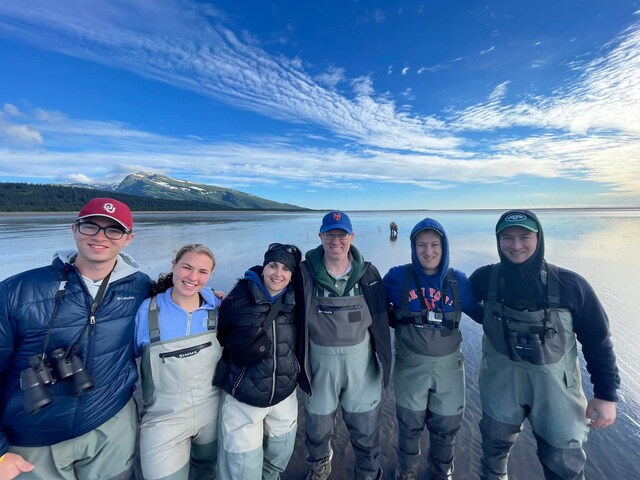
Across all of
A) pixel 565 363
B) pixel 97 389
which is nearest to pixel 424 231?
pixel 565 363

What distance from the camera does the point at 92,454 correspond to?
2.50 metres

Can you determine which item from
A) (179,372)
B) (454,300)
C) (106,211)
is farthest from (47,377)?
(454,300)

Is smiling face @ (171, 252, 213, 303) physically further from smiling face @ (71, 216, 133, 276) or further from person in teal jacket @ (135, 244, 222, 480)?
smiling face @ (71, 216, 133, 276)

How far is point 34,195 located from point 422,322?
14844 cm

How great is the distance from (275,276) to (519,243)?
273 cm

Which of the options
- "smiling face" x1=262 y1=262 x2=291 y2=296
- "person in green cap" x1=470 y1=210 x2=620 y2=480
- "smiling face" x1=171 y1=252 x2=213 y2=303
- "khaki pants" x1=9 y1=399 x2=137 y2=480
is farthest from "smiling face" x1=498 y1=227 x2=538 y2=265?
"khaki pants" x1=9 y1=399 x2=137 y2=480

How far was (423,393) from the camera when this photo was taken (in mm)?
3365

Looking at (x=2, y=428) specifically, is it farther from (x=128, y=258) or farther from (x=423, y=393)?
(x=423, y=393)

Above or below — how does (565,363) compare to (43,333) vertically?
below

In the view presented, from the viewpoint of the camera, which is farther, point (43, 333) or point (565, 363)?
point (565, 363)

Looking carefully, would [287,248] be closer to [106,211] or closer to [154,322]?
[154,322]

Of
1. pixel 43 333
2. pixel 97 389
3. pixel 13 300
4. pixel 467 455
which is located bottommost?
pixel 467 455

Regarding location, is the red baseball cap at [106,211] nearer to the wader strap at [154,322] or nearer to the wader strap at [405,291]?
the wader strap at [154,322]

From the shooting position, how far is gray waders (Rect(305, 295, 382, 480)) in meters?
3.31
